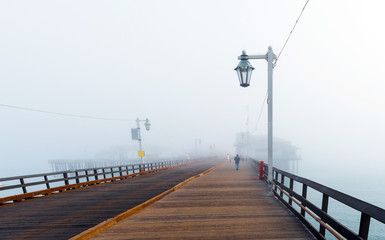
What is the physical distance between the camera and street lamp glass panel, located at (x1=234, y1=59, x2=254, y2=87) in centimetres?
658

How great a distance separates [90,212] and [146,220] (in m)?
2.78

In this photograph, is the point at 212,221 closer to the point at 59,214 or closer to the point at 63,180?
the point at 59,214

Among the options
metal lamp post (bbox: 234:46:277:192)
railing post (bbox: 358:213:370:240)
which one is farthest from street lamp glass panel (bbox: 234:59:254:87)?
railing post (bbox: 358:213:370:240)

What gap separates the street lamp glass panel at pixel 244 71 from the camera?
259 inches

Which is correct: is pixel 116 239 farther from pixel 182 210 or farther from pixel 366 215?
pixel 366 215

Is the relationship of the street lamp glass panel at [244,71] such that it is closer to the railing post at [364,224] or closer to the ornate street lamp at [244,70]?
the ornate street lamp at [244,70]

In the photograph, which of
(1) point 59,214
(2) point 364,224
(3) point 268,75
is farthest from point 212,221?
(3) point 268,75

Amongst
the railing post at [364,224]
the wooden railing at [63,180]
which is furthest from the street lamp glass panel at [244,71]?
the wooden railing at [63,180]

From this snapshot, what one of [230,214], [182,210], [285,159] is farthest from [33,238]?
[285,159]

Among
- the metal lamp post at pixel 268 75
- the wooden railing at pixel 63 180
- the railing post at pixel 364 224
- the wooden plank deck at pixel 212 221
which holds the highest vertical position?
the metal lamp post at pixel 268 75

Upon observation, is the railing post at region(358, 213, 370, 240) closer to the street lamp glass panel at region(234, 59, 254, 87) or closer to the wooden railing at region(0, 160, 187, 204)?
the street lamp glass panel at region(234, 59, 254, 87)

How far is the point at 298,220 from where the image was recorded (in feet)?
14.5

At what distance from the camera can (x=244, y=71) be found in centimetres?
664

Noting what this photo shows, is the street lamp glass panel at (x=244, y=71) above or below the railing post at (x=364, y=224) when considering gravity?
above
